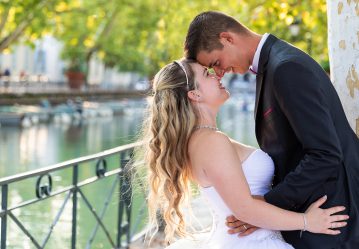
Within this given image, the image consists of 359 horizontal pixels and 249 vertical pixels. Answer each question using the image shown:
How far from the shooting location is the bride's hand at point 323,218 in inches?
122

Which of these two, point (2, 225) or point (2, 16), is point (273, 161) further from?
point (2, 16)

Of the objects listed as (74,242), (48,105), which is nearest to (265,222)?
(74,242)

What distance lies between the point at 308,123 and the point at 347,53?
1.08 m

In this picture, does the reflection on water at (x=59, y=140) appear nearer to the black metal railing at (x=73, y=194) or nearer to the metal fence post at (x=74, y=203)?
the black metal railing at (x=73, y=194)

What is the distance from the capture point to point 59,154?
19625 mm

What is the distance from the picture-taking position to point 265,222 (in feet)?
10.4

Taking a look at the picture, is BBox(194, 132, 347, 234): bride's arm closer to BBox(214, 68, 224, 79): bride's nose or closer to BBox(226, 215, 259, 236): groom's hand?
BBox(226, 215, 259, 236): groom's hand

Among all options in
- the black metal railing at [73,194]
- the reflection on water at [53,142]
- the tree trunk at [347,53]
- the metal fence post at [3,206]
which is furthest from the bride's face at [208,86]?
the reflection on water at [53,142]

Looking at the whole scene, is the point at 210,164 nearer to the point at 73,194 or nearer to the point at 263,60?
the point at 263,60

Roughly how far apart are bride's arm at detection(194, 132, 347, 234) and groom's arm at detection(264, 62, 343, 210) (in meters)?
0.16

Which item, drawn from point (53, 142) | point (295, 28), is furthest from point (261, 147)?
point (53, 142)

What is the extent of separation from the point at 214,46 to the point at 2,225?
249cm

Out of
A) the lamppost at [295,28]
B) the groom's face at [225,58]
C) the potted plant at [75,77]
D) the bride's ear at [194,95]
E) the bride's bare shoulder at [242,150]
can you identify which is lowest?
the potted plant at [75,77]

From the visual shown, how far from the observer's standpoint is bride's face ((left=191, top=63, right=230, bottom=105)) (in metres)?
3.31
